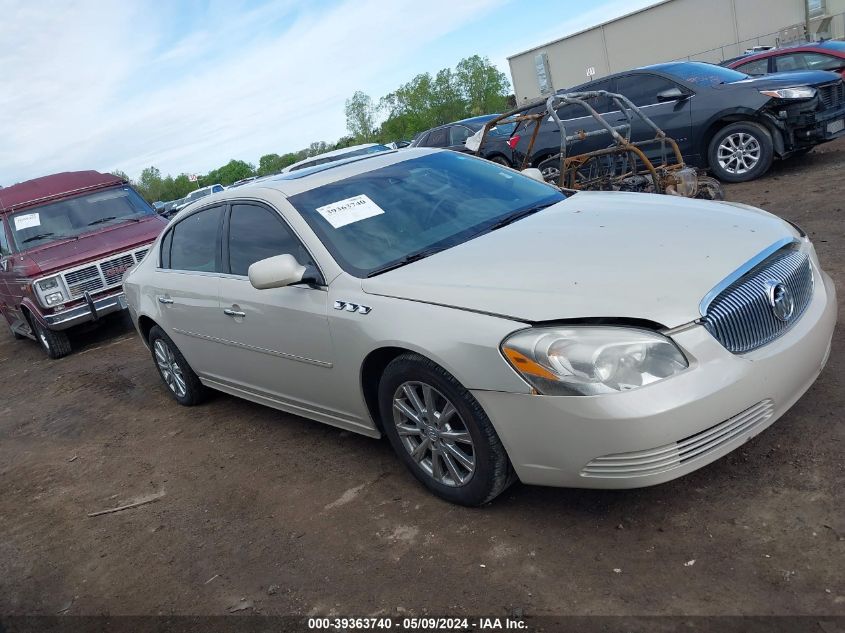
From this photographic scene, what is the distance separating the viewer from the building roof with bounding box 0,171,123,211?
9.29 m

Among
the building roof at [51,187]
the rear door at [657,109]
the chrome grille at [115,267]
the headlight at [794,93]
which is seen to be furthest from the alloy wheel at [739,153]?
the building roof at [51,187]

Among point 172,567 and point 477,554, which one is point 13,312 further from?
point 477,554

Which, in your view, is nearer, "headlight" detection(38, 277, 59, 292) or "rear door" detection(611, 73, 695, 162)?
→ "headlight" detection(38, 277, 59, 292)

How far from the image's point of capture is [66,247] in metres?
8.80

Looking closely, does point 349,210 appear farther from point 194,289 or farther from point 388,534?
point 388,534

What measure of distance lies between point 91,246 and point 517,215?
6.52 metres

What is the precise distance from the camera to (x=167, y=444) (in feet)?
16.9

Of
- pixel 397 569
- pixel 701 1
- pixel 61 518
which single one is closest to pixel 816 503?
pixel 397 569

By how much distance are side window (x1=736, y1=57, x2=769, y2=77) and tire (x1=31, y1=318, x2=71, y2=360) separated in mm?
12504

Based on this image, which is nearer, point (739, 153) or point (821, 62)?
point (739, 153)

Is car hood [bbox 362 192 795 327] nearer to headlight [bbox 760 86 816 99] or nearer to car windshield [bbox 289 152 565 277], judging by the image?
car windshield [bbox 289 152 565 277]

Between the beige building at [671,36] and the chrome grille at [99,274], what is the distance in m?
38.3

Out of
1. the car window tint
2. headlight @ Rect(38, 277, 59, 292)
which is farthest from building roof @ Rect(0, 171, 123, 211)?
the car window tint

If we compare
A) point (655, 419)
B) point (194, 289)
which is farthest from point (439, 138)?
point (655, 419)
